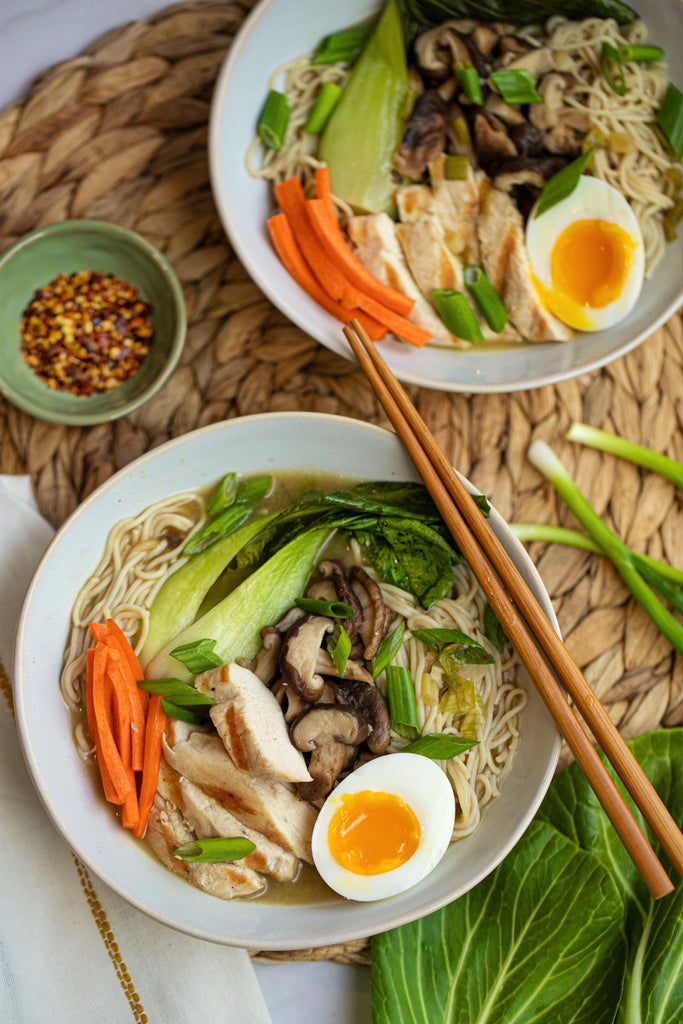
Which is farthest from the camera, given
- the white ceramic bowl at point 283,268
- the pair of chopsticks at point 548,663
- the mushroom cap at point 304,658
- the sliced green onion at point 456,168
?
the sliced green onion at point 456,168

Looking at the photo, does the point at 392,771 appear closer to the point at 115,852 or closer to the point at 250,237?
the point at 115,852

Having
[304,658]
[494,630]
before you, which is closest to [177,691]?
[304,658]

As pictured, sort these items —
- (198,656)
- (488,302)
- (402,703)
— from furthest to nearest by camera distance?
(488,302) < (402,703) < (198,656)

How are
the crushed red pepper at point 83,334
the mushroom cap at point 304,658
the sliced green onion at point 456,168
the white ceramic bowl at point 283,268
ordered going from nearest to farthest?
the mushroom cap at point 304,658 < the white ceramic bowl at point 283,268 < the crushed red pepper at point 83,334 < the sliced green onion at point 456,168

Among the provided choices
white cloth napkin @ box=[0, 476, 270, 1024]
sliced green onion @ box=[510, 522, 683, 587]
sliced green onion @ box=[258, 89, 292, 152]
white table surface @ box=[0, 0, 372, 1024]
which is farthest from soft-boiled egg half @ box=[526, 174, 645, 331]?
white cloth napkin @ box=[0, 476, 270, 1024]

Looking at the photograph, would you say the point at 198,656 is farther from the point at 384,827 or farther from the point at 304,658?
the point at 384,827

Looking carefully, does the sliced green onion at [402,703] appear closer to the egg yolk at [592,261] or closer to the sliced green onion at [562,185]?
the egg yolk at [592,261]

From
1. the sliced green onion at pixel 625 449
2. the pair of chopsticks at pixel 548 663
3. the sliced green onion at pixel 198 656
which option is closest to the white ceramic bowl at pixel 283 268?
the sliced green onion at pixel 625 449
